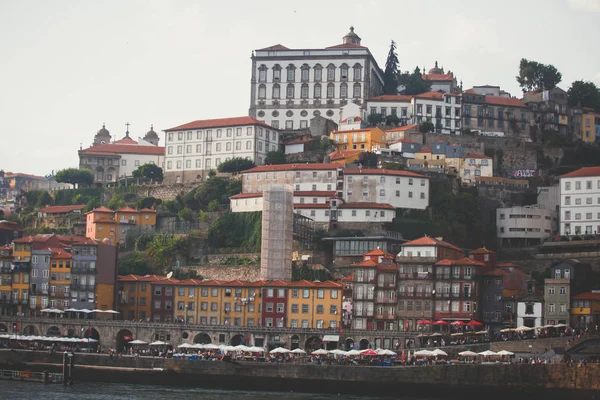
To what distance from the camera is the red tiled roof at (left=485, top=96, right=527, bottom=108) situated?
4918 inches

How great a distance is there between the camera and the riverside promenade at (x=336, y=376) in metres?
72.8

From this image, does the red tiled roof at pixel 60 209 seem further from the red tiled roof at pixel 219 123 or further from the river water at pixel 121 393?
the river water at pixel 121 393

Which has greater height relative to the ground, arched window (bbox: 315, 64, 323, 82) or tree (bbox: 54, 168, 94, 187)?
arched window (bbox: 315, 64, 323, 82)

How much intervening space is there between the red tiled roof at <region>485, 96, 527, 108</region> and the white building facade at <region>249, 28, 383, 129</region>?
41.3 ft

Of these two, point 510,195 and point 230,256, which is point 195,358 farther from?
point 510,195

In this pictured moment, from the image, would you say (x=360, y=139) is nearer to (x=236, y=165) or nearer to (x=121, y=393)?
(x=236, y=165)

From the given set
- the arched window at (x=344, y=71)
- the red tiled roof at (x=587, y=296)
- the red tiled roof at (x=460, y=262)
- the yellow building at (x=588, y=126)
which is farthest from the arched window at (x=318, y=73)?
the red tiled roof at (x=587, y=296)

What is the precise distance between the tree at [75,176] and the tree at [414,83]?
36131 millimetres

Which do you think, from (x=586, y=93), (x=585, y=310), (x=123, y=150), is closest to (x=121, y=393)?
(x=585, y=310)

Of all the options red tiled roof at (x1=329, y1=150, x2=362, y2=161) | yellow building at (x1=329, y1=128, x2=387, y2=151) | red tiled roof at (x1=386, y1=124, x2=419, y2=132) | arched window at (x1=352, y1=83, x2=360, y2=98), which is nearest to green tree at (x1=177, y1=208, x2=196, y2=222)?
red tiled roof at (x1=329, y1=150, x2=362, y2=161)

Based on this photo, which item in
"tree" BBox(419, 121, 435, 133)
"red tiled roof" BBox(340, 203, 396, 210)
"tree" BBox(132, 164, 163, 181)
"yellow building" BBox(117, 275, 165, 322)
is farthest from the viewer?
"tree" BBox(132, 164, 163, 181)

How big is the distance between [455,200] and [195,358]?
110ft

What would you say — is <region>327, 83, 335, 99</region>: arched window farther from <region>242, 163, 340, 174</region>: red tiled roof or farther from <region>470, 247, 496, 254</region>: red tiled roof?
<region>470, 247, 496, 254</region>: red tiled roof

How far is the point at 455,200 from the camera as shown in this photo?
106312 mm
